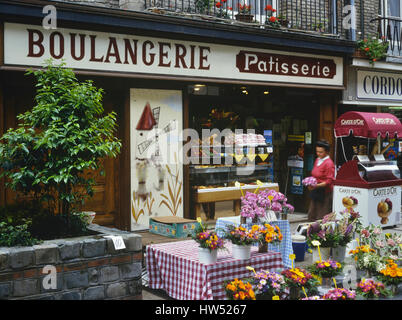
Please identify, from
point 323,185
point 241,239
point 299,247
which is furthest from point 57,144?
point 323,185

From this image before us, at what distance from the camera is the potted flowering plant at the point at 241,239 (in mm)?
5769

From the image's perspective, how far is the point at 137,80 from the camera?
378 inches

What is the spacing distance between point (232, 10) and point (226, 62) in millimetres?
1134

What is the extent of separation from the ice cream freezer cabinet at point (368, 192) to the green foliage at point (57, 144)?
525cm

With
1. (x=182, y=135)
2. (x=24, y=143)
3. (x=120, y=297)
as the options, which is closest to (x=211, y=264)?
(x=120, y=297)

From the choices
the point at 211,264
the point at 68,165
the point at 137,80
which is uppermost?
the point at 137,80

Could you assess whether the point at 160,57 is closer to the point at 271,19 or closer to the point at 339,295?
the point at 271,19

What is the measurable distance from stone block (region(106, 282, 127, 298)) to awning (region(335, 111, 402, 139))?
6519 mm

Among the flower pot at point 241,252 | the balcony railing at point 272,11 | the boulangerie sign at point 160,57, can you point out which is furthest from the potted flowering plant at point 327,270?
the balcony railing at point 272,11

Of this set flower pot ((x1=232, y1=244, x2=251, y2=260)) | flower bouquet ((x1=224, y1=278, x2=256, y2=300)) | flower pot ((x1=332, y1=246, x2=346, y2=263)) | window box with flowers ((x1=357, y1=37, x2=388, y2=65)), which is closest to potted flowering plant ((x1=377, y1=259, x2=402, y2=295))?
flower pot ((x1=332, y1=246, x2=346, y2=263))

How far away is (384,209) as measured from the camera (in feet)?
32.1

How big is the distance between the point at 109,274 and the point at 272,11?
7.71 metres

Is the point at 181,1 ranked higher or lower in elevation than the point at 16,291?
higher

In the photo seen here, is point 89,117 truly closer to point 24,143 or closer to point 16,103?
point 24,143
